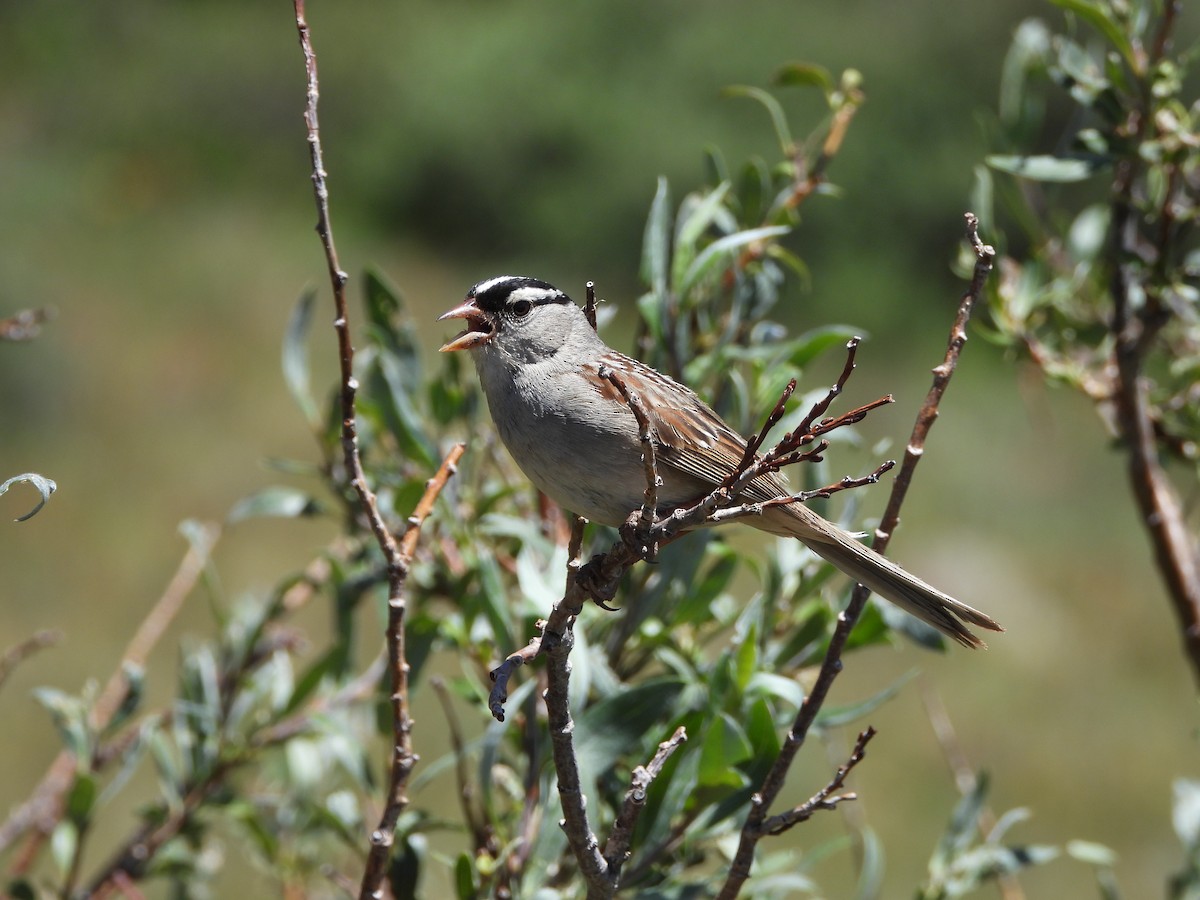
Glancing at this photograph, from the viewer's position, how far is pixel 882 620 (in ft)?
6.53

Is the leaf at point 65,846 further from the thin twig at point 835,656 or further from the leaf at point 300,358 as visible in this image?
the thin twig at point 835,656

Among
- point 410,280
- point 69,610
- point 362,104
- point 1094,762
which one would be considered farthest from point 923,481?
point 362,104

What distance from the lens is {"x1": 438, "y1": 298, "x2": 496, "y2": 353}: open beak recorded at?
2.20 m

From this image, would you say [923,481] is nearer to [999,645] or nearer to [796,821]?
[999,645]

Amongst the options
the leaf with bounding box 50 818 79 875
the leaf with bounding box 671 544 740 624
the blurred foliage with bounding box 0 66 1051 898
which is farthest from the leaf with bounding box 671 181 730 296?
the leaf with bounding box 50 818 79 875

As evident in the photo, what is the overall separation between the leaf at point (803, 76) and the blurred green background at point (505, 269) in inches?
174

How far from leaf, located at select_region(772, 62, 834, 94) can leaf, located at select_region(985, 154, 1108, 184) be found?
326 mm

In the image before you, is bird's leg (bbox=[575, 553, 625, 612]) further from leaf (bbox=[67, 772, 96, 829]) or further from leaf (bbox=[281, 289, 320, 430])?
leaf (bbox=[67, 772, 96, 829])

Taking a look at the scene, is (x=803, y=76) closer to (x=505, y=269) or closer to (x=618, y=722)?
(x=618, y=722)

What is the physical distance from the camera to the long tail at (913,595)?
1852mm

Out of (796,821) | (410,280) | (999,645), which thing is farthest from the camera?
(410,280)

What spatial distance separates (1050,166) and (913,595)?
2.79ft

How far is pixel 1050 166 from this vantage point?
7.31 ft

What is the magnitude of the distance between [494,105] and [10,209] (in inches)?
212
